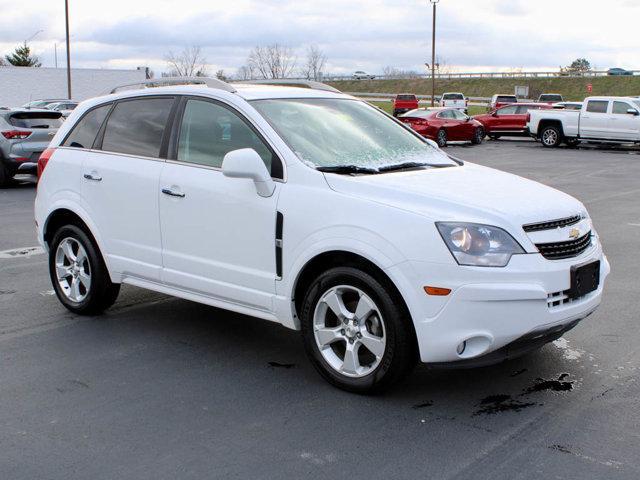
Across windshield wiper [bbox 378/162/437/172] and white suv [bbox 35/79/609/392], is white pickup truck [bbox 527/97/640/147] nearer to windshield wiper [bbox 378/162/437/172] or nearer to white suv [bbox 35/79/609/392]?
white suv [bbox 35/79/609/392]

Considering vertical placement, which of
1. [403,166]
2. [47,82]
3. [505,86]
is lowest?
[403,166]

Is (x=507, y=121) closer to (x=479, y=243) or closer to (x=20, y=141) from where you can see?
(x=20, y=141)

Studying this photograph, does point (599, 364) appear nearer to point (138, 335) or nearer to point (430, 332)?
point (430, 332)

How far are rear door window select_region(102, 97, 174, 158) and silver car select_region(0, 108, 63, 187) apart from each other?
36.8 ft

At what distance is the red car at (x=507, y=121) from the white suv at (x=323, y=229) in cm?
3042

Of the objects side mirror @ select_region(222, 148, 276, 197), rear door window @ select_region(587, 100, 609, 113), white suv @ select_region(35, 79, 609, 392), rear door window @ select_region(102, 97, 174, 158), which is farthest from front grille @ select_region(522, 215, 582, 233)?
rear door window @ select_region(587, 100, 609, 113)

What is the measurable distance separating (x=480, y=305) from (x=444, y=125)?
27.9 metres

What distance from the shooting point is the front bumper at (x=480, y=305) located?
4152mm

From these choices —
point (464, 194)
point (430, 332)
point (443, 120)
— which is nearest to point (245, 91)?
point (464, 194)

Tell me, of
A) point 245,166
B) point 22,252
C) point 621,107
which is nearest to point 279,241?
point 245,166

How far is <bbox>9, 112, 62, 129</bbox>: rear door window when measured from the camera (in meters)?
16.9

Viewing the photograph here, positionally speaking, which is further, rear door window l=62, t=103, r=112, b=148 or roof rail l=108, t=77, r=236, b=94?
rear door window l=62, t=103, r=112, b=148

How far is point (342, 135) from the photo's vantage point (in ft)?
17.7

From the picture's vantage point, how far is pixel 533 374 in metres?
4.98
